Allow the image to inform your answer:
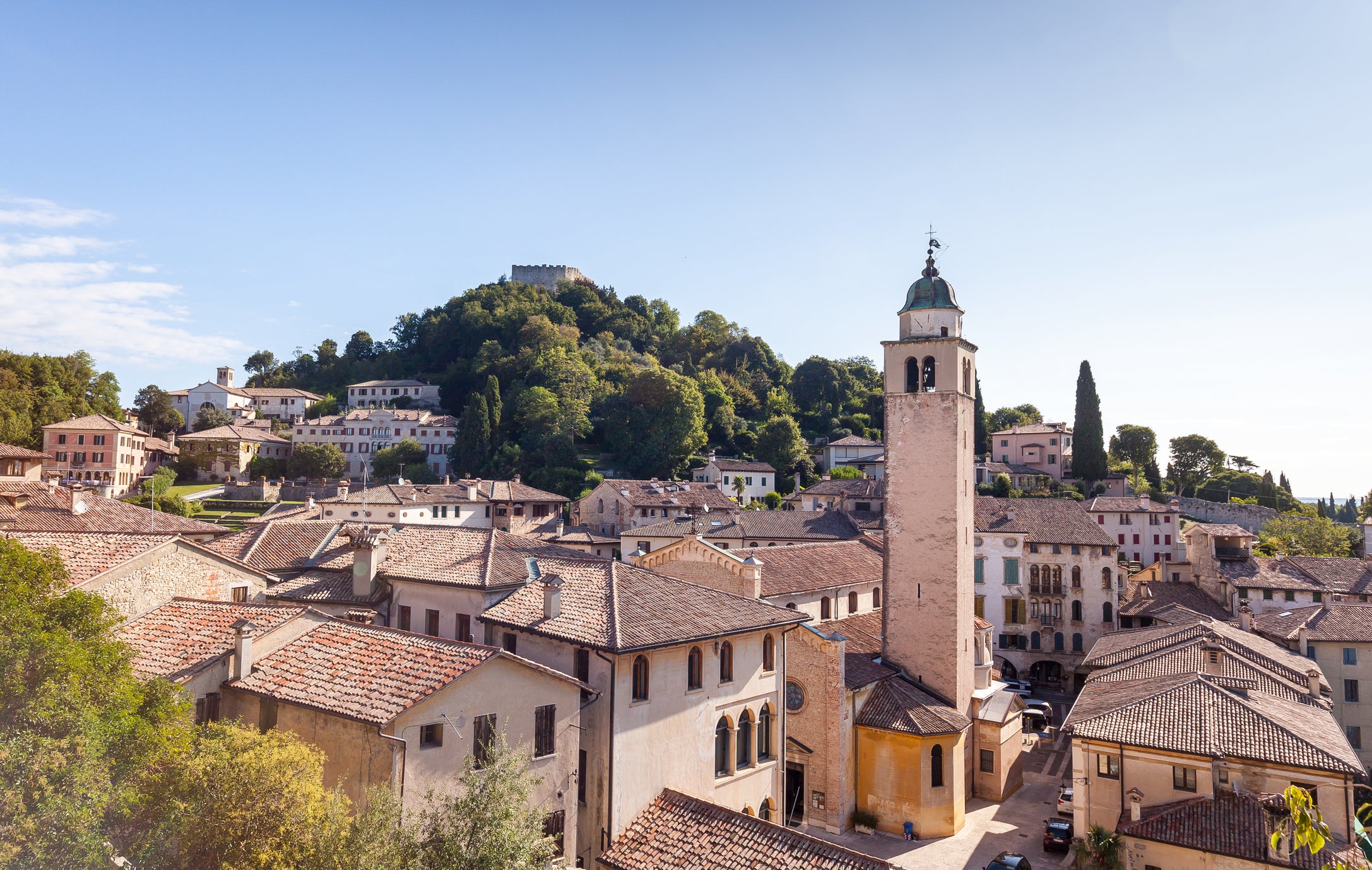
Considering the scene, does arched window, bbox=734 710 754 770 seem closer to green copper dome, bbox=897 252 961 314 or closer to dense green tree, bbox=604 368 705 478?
green copper dome, bbox=897 252 961 314

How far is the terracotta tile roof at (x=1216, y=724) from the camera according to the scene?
72.8ft

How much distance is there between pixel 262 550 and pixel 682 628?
59.7 ft

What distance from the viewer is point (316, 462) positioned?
94.0 meters

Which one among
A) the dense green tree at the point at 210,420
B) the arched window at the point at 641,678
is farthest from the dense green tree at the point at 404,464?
the arched window at the point at 641,678

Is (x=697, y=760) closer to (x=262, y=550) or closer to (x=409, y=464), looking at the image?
(x=262, y=550)

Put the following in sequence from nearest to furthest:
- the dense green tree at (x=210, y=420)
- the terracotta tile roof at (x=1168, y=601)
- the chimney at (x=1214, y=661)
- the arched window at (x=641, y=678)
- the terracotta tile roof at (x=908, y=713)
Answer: the arched window at (x=641, y=678)
the terracotta tile roof at (x=908, y=713)
the chimney at (x=1214, y=661)
the terracotta tile roof at (x=1168, y=601)
the dense green tree at (x=210, y=420)

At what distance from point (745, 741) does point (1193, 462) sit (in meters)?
100

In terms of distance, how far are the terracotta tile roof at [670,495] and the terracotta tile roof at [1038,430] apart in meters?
40.1

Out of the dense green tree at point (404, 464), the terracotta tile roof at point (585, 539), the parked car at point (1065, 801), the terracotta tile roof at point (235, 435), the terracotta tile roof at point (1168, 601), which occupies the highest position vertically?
the terracotta tile roof at point (235, 435)

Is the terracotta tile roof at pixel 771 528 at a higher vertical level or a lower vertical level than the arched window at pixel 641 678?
higher

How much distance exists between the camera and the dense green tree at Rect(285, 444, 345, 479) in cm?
9400

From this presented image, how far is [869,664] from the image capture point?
1206 inches

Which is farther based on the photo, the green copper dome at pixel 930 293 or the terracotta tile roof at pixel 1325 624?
the terracotta tile roof at pixel 1325 624

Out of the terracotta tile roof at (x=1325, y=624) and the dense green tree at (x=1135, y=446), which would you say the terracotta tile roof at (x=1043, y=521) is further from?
Result: the dense green tree at (x=1135, y=446)
